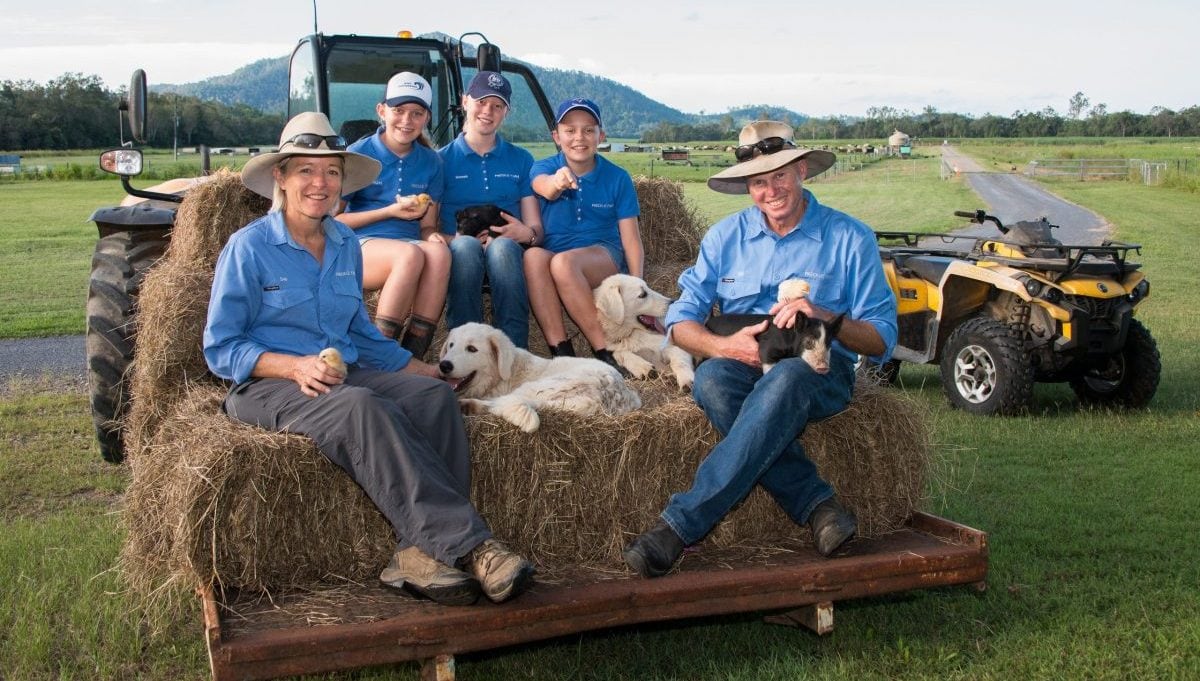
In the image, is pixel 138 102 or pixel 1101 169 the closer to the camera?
pixel 138 102

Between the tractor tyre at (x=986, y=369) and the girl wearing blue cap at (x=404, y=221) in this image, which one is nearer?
the girl wearing blue cap at (x=404, y=221)

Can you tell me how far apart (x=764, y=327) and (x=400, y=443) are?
160cm

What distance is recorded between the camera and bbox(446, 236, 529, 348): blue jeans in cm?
586

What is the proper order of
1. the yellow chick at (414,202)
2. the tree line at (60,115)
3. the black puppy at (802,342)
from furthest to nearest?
the tree line at (60,115) → the yellow chick at (414,202) → the black puppy at (802,342)

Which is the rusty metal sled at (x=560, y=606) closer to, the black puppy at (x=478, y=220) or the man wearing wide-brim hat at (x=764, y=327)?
the man wearing wide-brim hat at (x=764, y=327)

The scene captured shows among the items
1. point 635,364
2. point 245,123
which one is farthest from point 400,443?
point 245,123

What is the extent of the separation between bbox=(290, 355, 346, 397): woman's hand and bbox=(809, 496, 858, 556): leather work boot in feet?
6.30

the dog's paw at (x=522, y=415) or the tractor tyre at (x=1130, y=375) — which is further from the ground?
the dog's paw at (x=522, y=415)

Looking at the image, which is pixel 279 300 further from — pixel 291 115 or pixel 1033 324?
pixel 1033 324

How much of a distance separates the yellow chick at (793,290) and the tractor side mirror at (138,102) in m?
3.82

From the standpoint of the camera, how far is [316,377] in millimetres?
3965

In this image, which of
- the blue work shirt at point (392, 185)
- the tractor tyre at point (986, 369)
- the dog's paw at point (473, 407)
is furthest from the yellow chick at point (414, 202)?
the tractor tyre at point (986, 369)

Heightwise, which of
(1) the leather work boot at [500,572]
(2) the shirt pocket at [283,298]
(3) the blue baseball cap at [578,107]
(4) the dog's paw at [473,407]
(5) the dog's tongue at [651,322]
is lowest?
(1) the leather work boot at [500,572]

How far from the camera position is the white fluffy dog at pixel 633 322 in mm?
6012
